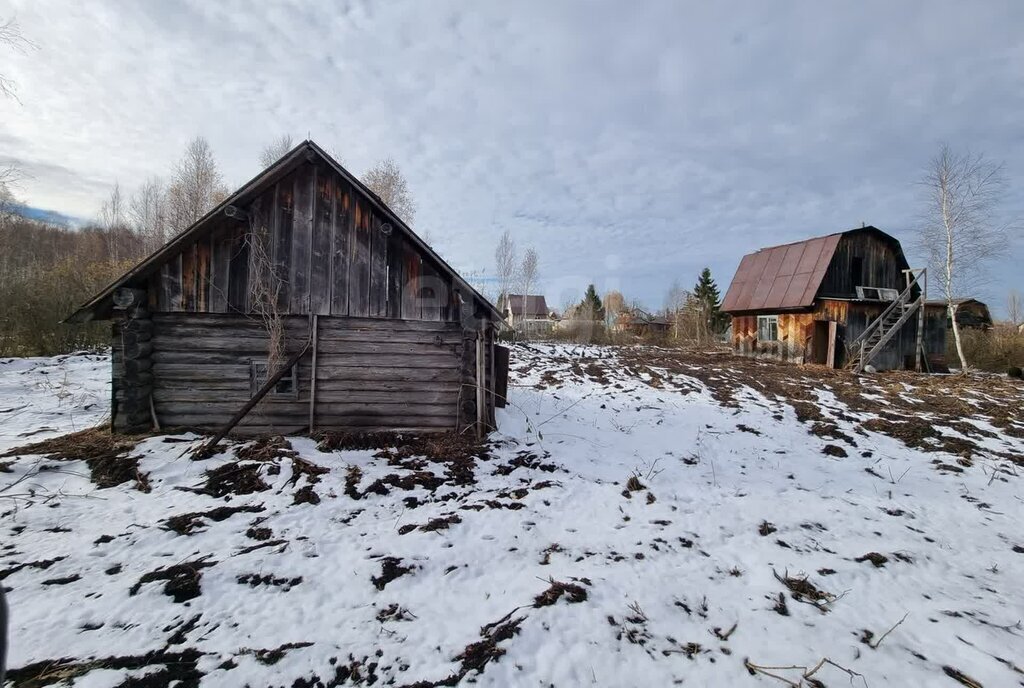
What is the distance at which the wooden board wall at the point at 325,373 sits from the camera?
25.0 ft

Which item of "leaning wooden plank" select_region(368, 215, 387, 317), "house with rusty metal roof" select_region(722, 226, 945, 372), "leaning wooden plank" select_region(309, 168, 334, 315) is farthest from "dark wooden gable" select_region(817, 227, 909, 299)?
"leaning wooden plank" select_region(309, 168, 334, 315)

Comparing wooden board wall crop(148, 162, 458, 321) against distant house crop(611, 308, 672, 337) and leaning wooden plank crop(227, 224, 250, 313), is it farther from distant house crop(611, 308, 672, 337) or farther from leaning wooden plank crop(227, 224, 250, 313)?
distant house crop(611, 308, 672, 337)

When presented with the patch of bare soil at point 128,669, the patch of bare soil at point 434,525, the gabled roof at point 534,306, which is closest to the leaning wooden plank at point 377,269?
the patch of bare soil at point 434,525

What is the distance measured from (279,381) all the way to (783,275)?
24.2m

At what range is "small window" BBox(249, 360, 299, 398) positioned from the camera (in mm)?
7680

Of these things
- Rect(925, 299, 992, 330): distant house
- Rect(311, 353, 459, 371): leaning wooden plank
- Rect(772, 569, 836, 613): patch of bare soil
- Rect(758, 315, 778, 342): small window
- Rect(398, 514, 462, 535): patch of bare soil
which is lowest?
Rect(772, 569, 836, 613): patch of bare soil

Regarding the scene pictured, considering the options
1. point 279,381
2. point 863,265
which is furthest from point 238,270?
point 863,265

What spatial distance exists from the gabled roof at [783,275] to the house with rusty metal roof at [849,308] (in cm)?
6

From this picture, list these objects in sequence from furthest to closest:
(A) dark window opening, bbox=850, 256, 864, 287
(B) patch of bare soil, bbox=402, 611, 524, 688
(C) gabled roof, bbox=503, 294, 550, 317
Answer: (C) gabled roof, bbox=503, 294, 550, 317 < (A) dark window opening, bbox=850, 256, 864, 287 < (B) patch of bare soil, bbox=402, 611, 524, 688

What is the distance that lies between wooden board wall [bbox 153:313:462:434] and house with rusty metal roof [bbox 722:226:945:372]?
1918 cm

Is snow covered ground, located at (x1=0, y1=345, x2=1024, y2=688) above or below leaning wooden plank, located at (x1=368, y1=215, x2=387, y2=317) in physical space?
below

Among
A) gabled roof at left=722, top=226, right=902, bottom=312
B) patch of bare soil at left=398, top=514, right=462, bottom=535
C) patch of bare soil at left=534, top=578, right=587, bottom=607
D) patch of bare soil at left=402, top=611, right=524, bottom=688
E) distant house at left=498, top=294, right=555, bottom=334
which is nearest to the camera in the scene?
patch of bare soil at left=402, top=611, right=524, bottom=688

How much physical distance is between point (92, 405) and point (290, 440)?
585cm

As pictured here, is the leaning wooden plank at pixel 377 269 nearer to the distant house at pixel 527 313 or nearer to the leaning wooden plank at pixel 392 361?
the leaning wooden plank at pixel 392 361
